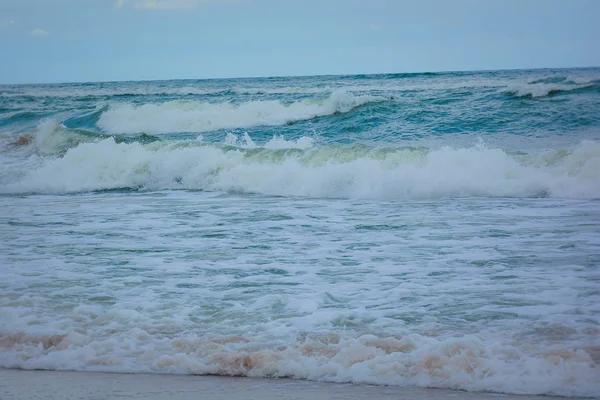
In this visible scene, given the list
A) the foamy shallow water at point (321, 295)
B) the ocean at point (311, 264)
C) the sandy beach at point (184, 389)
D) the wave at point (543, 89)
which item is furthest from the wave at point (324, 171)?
the wave at point (543, 89)

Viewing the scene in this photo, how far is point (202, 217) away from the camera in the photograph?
7.90 m

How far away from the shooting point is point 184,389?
3.04 m

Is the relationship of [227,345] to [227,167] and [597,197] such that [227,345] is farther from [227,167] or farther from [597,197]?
[227,167]

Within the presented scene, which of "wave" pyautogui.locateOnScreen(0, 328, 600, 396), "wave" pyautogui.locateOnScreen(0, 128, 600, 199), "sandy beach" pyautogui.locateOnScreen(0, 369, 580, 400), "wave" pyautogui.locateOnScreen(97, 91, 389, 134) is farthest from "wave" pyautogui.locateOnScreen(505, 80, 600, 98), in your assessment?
"sandy beach" pyautogui.locateOnScreen(0, 369, 580, 400)

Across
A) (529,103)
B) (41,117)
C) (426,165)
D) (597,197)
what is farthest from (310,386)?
(41,117)

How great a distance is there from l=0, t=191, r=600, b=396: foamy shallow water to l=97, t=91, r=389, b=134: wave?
13.2 metres

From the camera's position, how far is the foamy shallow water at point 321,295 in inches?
129

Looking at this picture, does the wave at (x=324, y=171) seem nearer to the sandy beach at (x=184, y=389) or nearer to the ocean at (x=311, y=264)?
the ocean at (x=311, y=264)

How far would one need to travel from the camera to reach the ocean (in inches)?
132

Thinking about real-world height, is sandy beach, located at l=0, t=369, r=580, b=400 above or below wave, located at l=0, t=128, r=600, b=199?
below

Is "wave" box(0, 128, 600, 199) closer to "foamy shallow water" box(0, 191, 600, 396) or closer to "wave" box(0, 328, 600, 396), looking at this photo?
"foamy shallow water" box(0, 191, 600, 396)

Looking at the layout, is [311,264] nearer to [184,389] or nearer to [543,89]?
[184,389]

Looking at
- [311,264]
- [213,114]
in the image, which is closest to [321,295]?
[311,264]

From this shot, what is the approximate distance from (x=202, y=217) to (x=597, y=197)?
5.41 meters
